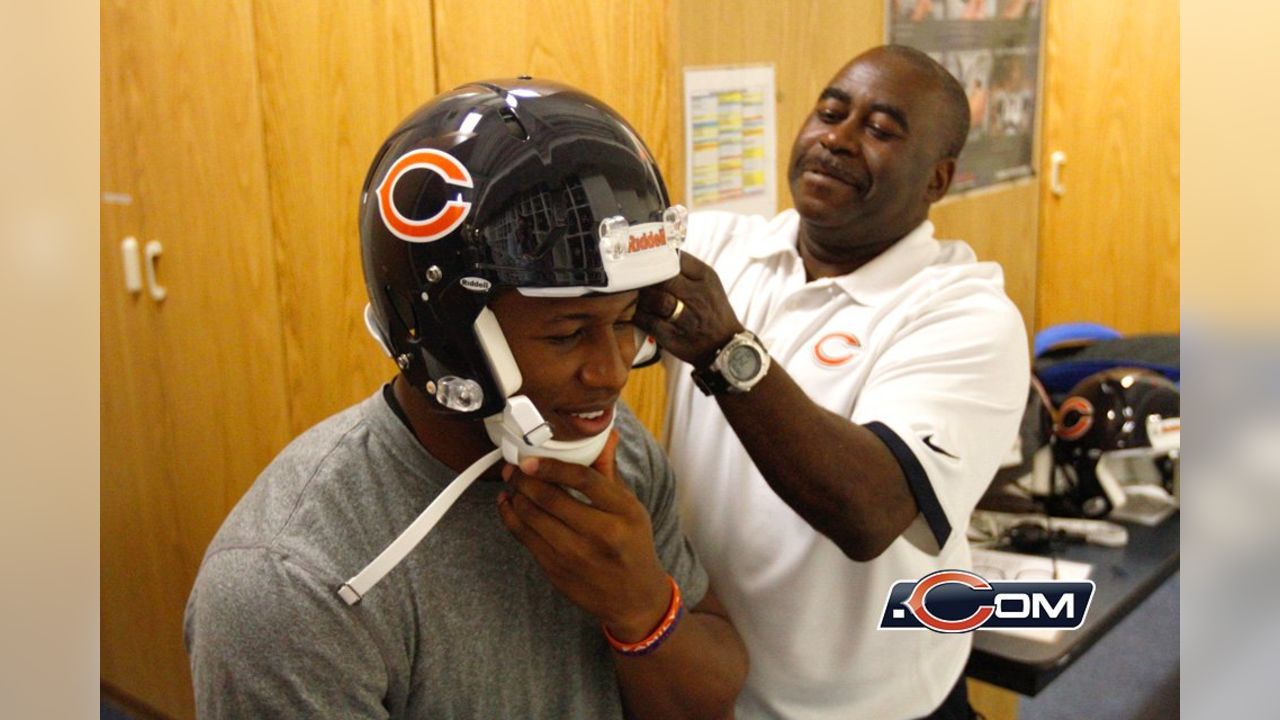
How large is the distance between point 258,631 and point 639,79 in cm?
79

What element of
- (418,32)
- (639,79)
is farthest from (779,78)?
(418,32)

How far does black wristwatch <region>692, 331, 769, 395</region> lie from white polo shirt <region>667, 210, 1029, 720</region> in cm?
17

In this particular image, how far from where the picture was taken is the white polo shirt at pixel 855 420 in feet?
3.99

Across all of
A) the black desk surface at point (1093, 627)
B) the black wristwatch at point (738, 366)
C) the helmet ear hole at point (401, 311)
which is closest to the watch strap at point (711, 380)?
the black wristwatch at point (738, 366)

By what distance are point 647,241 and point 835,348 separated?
1.34ft

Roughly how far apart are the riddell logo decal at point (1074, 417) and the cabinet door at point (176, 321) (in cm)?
89

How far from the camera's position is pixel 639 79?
1.39 meters

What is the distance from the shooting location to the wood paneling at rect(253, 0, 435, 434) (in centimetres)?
120

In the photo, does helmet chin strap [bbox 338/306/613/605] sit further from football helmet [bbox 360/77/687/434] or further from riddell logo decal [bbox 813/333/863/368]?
riddell logo decal [bbox 813/333/863/368]

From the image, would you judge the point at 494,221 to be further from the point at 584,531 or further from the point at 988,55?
the point at 988,55

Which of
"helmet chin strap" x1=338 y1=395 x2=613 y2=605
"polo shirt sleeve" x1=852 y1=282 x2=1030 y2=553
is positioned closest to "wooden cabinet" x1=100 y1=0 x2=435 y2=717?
"helmet chin strap" x1=338 y1=395 x2=613 y2=605

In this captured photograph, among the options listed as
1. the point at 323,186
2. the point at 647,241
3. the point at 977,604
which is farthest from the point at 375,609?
the point at 977,604

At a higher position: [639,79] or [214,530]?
[639,79]

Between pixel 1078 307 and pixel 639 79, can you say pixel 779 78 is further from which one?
pixel 1078 307
